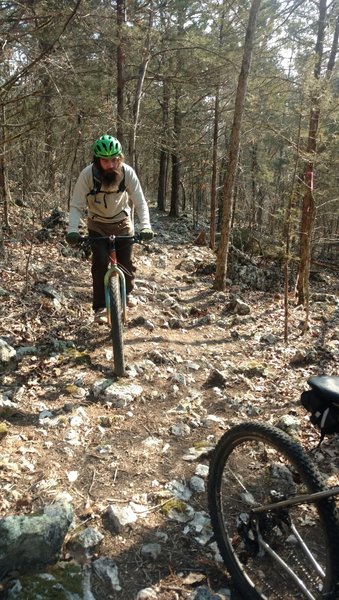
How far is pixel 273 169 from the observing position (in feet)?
89.4

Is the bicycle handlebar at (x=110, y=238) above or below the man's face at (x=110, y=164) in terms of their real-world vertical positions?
below

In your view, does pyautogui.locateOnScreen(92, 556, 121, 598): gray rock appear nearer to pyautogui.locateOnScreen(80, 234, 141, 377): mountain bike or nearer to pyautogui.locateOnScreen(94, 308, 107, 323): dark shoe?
pyautogui.locateOnScreen(80, 234, 141, 377): mountain bike

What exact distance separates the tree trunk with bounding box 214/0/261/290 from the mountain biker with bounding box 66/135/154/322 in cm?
371

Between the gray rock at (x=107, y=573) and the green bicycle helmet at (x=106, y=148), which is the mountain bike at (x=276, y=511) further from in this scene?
the green bicycle helmet at (x=106, y=148)

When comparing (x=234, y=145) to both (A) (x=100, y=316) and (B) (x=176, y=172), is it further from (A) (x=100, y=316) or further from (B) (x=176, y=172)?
(B) (x=176, y=172)

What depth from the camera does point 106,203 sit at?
5086 millimetres

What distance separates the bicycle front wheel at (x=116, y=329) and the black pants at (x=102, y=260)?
0.66 m

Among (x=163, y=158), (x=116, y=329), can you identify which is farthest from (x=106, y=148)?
(x=163, y=158)

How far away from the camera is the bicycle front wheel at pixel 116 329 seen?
4441 mm

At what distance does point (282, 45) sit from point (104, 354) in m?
10.3

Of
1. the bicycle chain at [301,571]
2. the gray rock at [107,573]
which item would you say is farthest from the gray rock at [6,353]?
the bicycle chain at [301,571]

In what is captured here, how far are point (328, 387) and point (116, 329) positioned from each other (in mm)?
2836

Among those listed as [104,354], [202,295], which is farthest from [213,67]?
[104,354]

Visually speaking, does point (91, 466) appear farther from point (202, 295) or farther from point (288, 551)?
point (202, 295)
